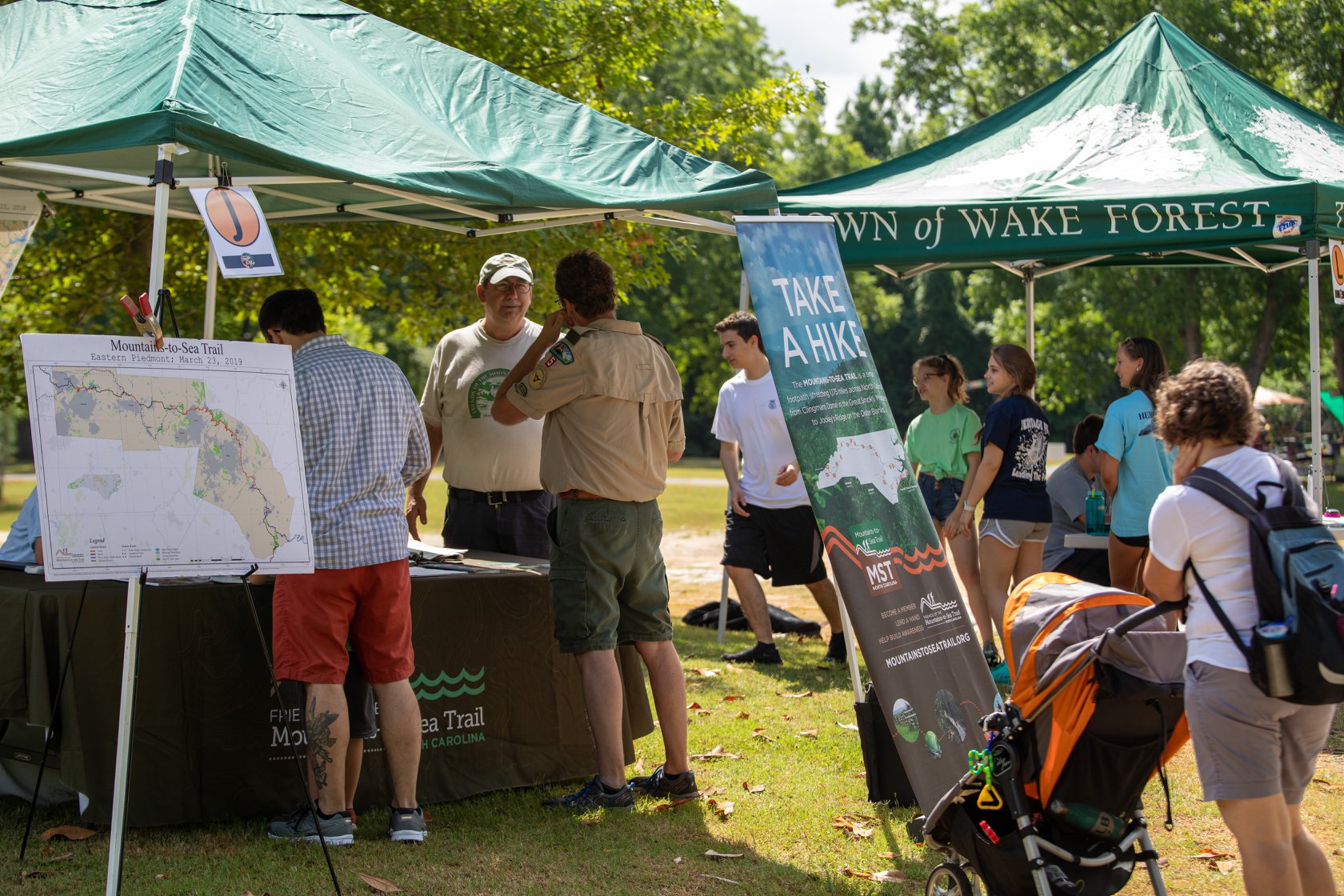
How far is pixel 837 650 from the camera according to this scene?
306 inches

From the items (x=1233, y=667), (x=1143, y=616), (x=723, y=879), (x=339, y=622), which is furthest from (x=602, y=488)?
(x=1233, y=667)

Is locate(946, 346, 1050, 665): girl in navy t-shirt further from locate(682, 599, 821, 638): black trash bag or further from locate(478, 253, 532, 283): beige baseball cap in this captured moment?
locate(478, 253, 532, 283): beige baseball cap

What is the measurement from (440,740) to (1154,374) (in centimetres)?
388

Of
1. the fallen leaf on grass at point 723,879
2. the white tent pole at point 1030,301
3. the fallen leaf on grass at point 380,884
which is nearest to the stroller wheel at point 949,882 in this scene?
the fallen leaf on grass at point 723,879

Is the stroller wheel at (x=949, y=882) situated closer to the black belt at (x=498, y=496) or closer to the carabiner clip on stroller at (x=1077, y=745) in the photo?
the carabiner clip on stroller at (x=1077, y=745)

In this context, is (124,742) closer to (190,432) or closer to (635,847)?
(190,432)

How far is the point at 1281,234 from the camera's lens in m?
5.58

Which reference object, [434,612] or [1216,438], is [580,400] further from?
[1216,438]

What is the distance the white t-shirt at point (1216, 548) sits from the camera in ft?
9.88

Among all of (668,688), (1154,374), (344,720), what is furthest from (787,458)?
(344,720)

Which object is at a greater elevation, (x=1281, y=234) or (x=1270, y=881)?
(x=1281, y=234)

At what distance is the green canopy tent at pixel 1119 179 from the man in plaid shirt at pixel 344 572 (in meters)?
2.29

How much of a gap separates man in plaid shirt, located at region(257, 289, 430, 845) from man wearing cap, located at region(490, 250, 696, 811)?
0.60 meters

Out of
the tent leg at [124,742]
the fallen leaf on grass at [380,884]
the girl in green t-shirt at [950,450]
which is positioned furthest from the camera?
the girl in green t-shirt at [950,450]
